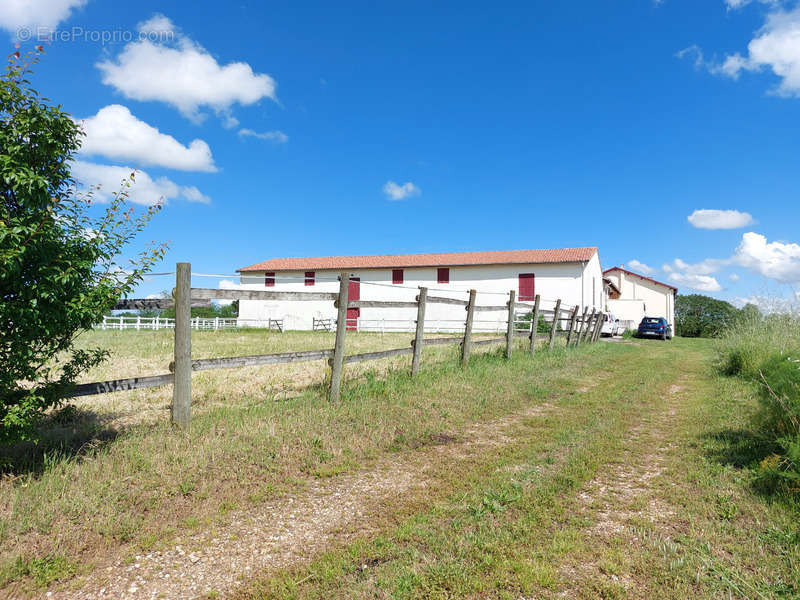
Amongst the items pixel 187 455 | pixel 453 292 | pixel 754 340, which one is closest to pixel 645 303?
pixel 453 292

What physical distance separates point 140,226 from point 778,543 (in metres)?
5.66

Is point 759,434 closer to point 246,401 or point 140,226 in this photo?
point 246,401

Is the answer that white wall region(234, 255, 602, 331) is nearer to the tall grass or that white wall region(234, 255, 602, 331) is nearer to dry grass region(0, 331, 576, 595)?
dry grass region(0, 331, 576, 595)

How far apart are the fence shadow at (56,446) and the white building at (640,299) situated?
4129 centimetres

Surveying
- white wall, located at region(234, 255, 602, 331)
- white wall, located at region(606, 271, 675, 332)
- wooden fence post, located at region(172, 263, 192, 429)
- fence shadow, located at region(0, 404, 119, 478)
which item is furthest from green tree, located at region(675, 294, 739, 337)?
fence shadow, located at region(0, 404, 119, 478)

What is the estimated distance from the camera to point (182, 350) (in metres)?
4.82

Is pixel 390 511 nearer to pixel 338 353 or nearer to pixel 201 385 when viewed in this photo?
pixel 338 353

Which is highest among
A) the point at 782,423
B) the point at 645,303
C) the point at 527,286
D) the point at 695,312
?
the point at 527,286

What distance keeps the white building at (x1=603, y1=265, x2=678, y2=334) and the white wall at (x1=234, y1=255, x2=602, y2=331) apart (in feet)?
26.4

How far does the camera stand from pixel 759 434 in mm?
4988

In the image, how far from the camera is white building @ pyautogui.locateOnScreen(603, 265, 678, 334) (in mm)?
41000

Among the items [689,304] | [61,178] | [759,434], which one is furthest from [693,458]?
[689,304]

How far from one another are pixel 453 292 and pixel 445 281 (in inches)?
52.3

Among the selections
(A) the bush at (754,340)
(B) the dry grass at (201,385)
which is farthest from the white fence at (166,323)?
(A) the bush at (754,340)
